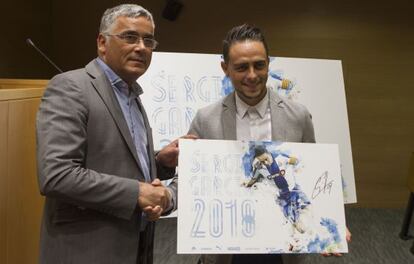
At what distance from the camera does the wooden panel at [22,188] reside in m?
1.80

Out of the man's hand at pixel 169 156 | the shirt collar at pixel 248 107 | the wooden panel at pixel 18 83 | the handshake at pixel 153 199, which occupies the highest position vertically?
the wooden panel at pixel 18 83

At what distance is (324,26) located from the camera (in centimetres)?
477

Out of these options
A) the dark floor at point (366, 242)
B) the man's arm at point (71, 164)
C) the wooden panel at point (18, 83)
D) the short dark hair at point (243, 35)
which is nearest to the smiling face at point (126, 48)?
the man's arm at point (71, 164)

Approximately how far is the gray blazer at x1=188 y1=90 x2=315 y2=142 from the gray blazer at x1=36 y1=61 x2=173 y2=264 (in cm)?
37

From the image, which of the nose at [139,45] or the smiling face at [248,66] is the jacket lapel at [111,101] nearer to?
the nose at [139,45]

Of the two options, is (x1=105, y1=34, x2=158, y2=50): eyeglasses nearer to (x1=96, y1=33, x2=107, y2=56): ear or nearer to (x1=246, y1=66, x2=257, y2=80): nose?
(x1=96, y1=33, x2=107, y2=56): ear

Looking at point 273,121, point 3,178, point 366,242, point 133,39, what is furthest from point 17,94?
point 366,242

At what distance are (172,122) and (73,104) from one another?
3.72ft

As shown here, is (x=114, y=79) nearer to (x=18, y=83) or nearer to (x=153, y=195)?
(x=153, y=195)

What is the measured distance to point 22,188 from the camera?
1924 mm

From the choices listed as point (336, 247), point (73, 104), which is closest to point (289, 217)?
point (336, 247)

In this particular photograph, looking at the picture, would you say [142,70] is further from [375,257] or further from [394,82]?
[394,82]

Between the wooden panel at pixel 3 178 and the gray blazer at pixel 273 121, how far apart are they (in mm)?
843

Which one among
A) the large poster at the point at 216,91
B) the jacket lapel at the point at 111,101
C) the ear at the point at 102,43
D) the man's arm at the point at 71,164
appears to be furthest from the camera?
the large poster at the point at 216,91
